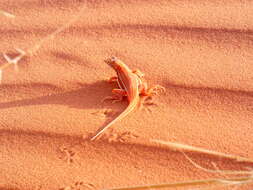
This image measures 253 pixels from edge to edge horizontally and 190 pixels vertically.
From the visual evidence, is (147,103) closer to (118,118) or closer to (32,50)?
(118,118)

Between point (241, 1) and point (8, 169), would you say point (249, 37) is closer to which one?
point (241, 1)

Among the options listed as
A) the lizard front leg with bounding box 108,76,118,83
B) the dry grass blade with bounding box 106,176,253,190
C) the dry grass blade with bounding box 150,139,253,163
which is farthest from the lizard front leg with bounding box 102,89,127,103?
the dry grass blade with bounding box 106,176,253,190

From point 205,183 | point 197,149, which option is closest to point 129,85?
point 197,149

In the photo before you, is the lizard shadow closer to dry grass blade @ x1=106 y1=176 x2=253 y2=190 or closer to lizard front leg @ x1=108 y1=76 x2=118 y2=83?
lizard front leg @ x1=108 y1=76 x2=118 y2=83

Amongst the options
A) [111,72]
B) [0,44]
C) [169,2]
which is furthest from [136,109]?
[0,44]

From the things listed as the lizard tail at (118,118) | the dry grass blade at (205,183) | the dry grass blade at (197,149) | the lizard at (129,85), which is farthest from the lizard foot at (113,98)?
the dry grass blade at (205,183)

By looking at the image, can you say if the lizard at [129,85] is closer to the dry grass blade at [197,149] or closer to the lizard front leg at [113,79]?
the lizard front leg at [113,79]

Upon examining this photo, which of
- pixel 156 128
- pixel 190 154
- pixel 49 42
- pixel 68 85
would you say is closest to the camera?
pixel 190 154
